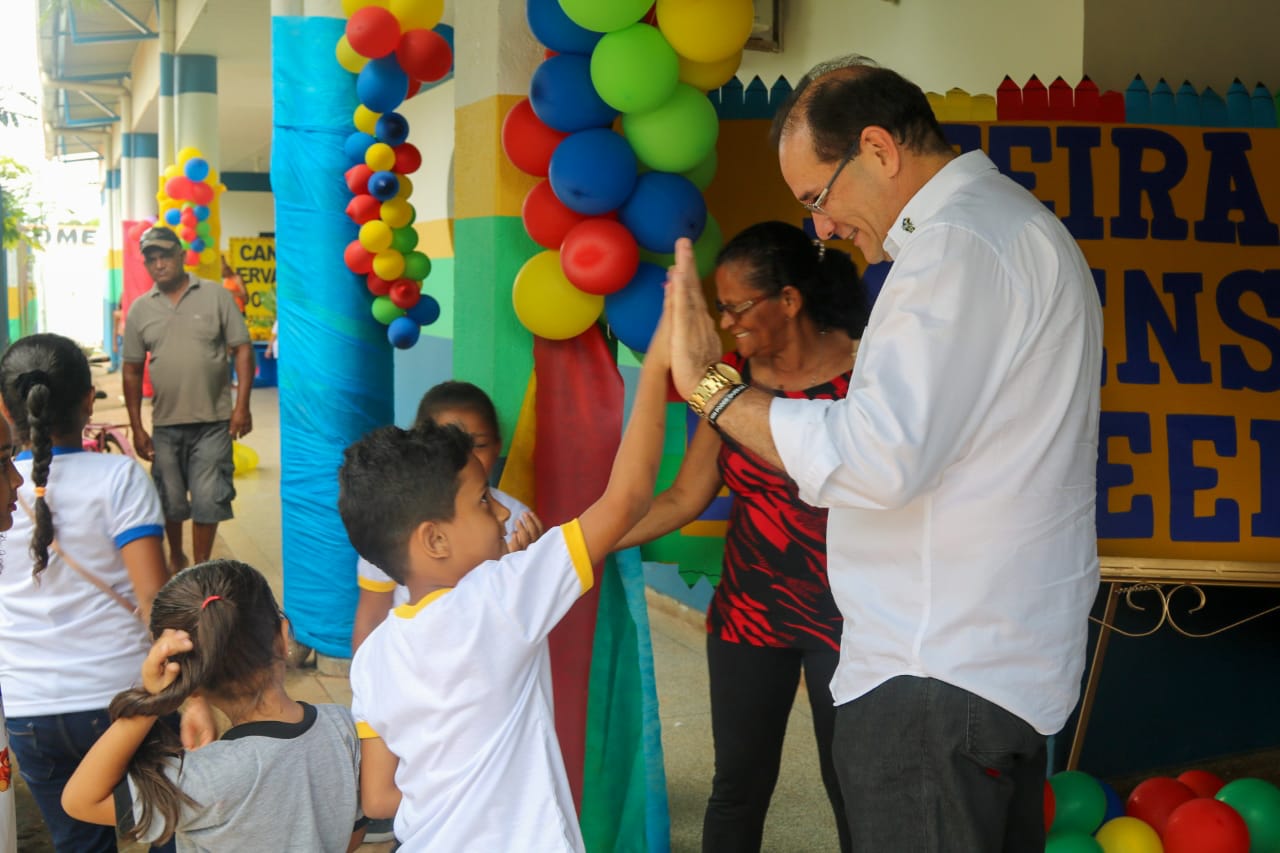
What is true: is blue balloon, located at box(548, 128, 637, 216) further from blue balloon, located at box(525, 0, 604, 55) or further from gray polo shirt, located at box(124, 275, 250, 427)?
gray polo shirt, located at box(124, 275, 250, 427)

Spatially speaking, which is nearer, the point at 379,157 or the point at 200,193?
the point at 379,157

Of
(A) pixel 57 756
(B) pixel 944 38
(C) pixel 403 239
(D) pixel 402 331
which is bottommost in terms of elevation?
(A) pixel 57 756

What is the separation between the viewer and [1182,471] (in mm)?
2939

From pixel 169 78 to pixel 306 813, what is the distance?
13.0 meters

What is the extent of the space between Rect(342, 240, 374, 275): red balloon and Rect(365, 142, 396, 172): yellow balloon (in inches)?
12.2

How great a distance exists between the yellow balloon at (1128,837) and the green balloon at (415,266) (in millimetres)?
3260

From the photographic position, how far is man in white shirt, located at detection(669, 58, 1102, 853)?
138 cm

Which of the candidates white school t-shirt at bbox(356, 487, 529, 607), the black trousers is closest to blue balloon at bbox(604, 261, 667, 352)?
white school t-shirt at bbox(356, 487, 529, 607)

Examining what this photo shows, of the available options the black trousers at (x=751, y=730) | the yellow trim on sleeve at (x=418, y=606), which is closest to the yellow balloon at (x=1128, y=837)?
the black trousers at (x=751, y=730)

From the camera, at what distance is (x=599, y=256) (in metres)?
2.35

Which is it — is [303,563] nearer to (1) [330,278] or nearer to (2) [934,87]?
(1) [330,278]

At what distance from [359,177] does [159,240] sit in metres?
1.44

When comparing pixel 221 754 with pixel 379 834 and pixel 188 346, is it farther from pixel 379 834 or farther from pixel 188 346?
pixel 188 346

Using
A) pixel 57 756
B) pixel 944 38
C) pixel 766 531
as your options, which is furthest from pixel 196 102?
pixel 766 531
